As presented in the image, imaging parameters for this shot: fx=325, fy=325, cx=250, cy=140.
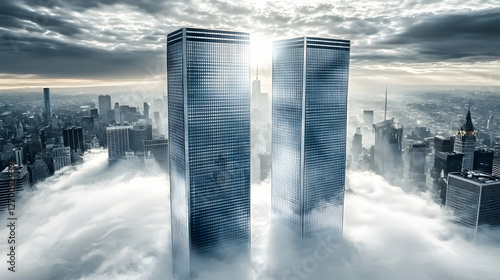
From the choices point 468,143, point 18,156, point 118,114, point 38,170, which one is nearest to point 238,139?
point 18,156

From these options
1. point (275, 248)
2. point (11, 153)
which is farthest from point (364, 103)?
point (11, 153)

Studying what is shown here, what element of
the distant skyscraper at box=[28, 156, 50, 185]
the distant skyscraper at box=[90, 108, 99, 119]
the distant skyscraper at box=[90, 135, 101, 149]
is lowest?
the distant skyscraper at box=[28, 156, 50, 185]

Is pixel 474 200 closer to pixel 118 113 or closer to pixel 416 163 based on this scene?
pixel 416 163

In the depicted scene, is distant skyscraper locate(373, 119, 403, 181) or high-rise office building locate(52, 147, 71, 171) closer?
high-rise office building locate(52, 147, 71, 171)

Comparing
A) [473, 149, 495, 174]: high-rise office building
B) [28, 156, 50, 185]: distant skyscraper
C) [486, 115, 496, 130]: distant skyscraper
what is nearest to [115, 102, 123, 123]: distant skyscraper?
[28, 156, 50, 185]: distant skyscraper

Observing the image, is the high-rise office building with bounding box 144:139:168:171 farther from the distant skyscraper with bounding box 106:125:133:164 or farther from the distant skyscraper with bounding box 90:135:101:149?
the distant skyscraper with bounding box 90:135:101:149
